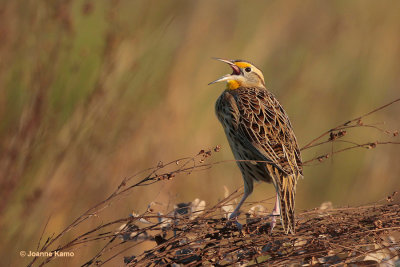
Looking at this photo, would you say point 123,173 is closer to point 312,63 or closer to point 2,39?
point 2,39

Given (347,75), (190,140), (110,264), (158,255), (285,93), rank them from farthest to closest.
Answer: (347,75), (285,93), (190,140), (110,264), (158,255)

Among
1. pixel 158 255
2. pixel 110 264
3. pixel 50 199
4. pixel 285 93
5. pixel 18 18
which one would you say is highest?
pixel 18 18

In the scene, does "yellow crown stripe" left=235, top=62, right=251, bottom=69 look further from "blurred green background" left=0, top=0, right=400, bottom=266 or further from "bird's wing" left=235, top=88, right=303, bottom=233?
"blurred green background" left=0, top=0, right=400, bottom=266

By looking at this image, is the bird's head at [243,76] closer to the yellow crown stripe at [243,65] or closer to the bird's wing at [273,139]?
the yellow crown stripe at [243,65]

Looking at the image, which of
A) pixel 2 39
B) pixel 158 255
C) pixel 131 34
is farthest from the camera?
pixel 131 34

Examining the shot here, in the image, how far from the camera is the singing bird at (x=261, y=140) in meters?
2.91

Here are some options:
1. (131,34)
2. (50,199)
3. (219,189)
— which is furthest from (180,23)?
(50,199)

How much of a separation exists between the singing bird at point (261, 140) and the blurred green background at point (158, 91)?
722mm

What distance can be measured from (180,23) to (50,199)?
1.91 meters

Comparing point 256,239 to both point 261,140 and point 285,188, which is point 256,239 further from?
Answer: point 261,140

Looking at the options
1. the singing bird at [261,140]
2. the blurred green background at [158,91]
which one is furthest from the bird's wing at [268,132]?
the blurred green background at [158,91]

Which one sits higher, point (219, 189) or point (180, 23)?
point (180, 23)

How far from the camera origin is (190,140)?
4938 millimetres

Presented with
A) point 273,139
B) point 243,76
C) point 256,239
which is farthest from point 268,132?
point 256,239
